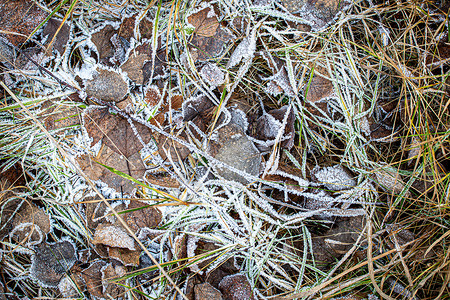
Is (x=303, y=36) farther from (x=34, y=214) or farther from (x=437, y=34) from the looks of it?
(x=34, y=214)

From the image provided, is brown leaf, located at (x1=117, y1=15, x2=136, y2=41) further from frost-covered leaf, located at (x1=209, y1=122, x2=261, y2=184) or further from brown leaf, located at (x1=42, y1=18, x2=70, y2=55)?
frost-covered leaf, located at (x1=209, y1=122, x2=261, y2=184)

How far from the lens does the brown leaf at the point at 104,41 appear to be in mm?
1365

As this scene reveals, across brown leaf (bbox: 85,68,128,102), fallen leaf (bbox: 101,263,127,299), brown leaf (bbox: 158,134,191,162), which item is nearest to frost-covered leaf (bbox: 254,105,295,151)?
brown leaf (bbox: 158,134,191,162)

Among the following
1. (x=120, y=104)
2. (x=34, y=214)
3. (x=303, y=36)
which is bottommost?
(x=34, y=214)

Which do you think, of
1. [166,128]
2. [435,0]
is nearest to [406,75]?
[435,0]

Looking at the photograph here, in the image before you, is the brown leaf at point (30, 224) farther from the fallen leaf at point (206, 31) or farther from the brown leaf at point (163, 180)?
the fallen leaf at point (206, 31)

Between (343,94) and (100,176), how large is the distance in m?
1.36

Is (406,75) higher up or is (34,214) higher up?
(406,75)

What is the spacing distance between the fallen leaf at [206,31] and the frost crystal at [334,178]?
2.86ft

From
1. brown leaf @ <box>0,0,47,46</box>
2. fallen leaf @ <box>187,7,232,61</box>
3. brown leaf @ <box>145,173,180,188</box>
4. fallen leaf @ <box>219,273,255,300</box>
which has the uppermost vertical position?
brown leaf @ <box>0,0,47,46</box>

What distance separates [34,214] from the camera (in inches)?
55.8

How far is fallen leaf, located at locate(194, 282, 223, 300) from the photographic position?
1.24 meters

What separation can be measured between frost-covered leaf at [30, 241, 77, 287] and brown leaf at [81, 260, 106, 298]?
0.12 metres

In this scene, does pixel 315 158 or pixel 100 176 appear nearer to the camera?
pixel 100 176
